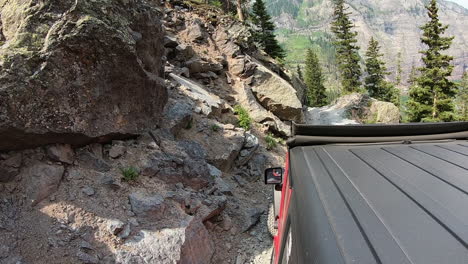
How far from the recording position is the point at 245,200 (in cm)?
933

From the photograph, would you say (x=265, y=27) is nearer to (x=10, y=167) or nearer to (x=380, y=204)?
(x=10, y=167)

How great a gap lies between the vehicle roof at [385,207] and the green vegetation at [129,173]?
14.8 ft

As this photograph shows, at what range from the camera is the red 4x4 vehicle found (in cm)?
169

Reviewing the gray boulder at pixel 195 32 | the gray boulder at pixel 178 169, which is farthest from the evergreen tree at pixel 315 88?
the gray boulder at pixel 178 169

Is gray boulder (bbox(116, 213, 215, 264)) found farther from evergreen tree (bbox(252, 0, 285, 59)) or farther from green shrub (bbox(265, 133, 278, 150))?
evergreen tree (bbox(252, 0, 285, 59))

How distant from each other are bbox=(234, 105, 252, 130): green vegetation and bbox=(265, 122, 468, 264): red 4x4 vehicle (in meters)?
8.59

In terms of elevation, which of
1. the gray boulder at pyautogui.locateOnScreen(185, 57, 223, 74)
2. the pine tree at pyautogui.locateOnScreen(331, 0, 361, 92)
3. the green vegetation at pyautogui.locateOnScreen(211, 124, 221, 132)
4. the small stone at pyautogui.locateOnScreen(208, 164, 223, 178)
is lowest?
the small stone at pyautogui.locateOnScreen(208, 164, 223, 178)

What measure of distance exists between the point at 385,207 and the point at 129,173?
5939 millimetres

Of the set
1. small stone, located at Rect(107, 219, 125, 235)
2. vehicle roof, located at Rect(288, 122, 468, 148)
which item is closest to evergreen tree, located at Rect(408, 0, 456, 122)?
vehicle roof, located at Rect(288, 122, 468, 148)

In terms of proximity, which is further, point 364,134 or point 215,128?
point 215,128

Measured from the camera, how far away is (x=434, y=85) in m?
26.7

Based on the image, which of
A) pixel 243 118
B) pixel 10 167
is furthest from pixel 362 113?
pixel 10 167

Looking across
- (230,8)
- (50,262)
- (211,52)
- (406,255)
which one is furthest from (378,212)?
(230,8)

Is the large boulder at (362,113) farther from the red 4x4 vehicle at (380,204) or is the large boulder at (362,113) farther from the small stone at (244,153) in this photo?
the red 4x4 vehicle at (380,204)
